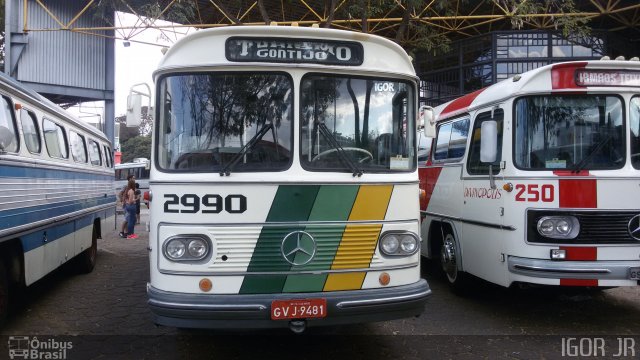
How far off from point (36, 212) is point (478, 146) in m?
5.47

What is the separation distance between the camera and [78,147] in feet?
29.0

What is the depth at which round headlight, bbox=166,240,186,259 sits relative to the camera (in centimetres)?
424

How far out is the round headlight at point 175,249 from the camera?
4242 millimetres

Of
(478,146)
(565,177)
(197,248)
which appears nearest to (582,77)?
(565,177)

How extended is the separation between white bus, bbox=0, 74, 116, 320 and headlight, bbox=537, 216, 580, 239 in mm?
5401

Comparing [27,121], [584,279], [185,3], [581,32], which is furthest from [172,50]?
[185,3]

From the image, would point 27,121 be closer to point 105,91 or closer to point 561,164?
point 561,164

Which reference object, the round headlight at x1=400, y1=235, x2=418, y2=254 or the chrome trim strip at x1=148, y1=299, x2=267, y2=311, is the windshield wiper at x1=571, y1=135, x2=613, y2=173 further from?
the chrome trim strip at x1=148, y1=299, x2=267, y2=311

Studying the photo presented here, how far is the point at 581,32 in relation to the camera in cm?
942

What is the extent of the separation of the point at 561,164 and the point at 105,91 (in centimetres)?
1928

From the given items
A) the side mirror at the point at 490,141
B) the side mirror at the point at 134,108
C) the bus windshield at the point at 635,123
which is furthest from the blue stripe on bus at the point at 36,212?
the bus windshield at the point at 635,123

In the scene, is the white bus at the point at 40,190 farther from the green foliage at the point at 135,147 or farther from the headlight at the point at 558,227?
the green foliage at the point at 135,147

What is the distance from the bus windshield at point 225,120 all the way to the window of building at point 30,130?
2547 millimetres

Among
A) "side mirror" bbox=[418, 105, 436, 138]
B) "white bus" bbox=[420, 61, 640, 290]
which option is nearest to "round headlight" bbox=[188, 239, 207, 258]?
"side mirror" bbox=[418, 105, 436, 138]
